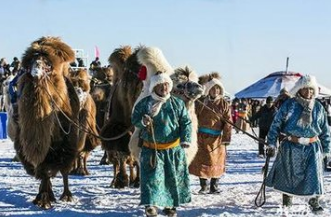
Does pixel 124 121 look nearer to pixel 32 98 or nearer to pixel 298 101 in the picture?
pixel 32 98

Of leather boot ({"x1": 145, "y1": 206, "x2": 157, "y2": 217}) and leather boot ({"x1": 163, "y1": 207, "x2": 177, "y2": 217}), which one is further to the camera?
leather boot ({"x1": 163, "y1": 207, "x2": 177, "y2": 217})

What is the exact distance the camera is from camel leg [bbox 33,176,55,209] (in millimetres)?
7312

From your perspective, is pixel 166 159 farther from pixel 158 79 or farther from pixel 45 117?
pixel 45 117

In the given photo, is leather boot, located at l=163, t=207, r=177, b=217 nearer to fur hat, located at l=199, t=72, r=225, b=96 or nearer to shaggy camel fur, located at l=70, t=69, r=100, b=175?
fur hat, located at l=199, t=72, r=225, b=96

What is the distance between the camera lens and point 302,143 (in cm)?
695

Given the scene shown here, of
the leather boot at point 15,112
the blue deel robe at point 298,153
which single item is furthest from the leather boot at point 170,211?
the leather boot at point 15,112

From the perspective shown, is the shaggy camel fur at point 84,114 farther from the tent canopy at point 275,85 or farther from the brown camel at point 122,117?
the tent canopy at point 275,85

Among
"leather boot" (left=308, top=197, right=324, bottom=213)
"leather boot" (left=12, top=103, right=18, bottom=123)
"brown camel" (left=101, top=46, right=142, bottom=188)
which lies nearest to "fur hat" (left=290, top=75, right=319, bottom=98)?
"leather boot" (left=308, top=197, right=324, bottom=213)

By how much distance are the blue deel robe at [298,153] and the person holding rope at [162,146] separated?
1178 mm

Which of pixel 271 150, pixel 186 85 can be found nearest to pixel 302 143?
pixel 271 150

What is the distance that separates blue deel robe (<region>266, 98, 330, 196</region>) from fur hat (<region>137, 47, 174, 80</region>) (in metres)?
1.48

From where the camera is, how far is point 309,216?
679 cm

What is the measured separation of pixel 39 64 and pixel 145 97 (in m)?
1.54

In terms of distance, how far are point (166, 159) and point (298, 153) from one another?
5.26 feet
